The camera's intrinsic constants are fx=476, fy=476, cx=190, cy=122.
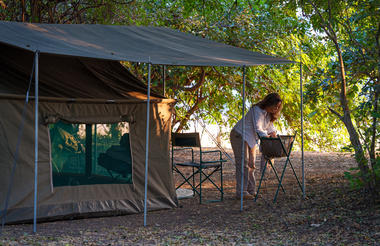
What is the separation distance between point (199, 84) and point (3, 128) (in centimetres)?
497

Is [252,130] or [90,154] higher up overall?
[252,130]

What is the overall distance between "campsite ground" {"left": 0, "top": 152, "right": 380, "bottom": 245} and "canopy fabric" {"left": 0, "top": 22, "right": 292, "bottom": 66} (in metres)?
1.49

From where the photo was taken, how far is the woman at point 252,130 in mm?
5312

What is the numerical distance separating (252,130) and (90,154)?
5.98ft

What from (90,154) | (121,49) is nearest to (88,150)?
(90,154)

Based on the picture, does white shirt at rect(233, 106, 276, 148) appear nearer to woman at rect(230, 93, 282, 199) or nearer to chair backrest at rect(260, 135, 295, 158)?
woman at rect(230, 93, 282, 199)

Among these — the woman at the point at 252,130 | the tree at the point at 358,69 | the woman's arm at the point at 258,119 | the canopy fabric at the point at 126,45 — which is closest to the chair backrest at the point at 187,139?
the woman at the point at 252,130

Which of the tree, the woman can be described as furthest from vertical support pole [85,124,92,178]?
the tree

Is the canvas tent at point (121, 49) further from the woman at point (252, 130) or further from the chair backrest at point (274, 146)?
the chair backrest at point (274, 146)

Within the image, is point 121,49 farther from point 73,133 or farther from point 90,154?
point 90,154

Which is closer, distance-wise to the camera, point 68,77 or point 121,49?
point 121,49

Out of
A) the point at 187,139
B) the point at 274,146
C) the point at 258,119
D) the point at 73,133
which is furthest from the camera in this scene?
the point at 187,139

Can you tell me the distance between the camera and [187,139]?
554cm

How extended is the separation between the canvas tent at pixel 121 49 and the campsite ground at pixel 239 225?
0.26m
